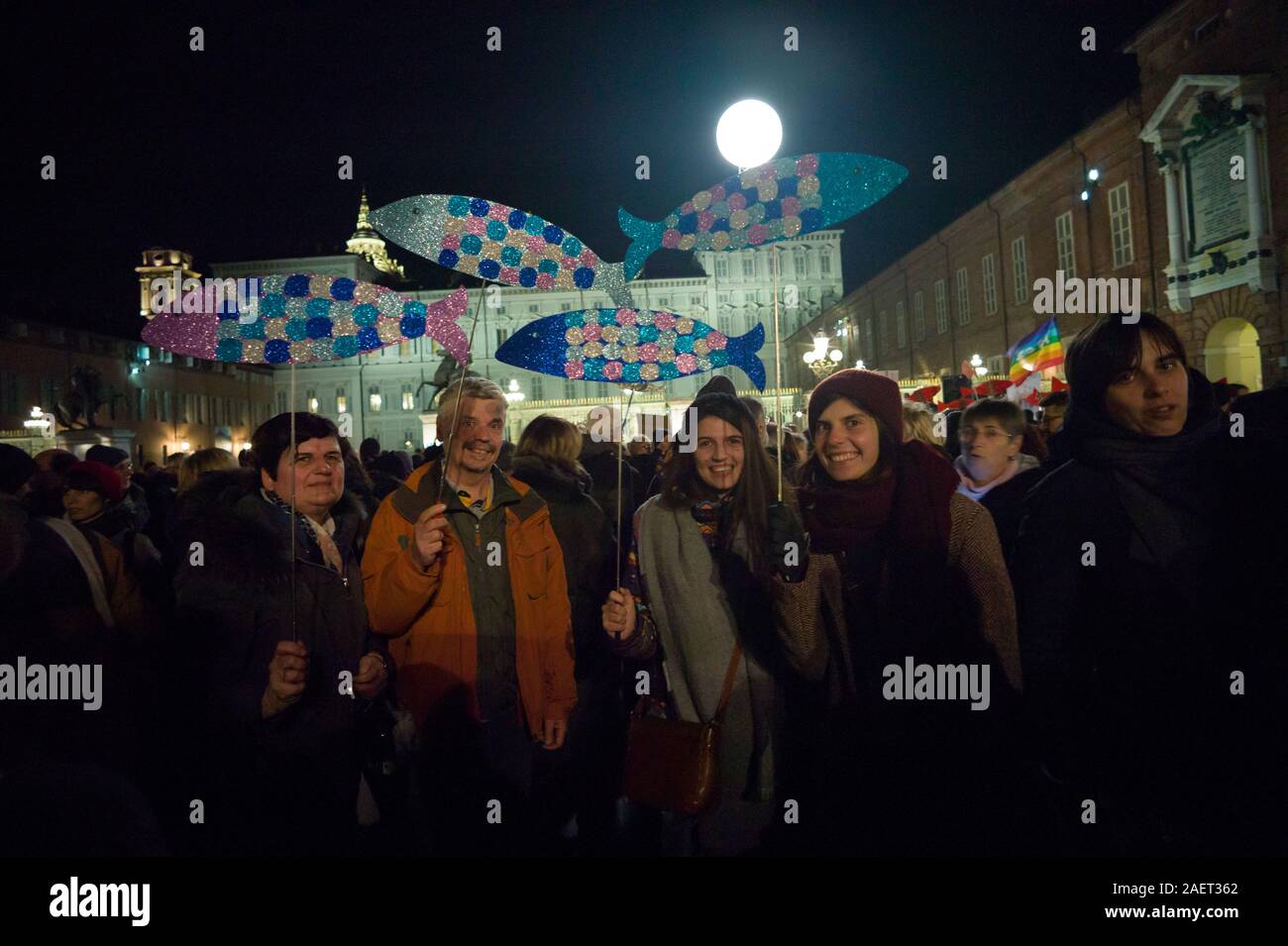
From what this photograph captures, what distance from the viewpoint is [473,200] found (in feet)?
11.8

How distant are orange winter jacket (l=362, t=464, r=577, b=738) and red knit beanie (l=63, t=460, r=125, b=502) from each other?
1.96 metres

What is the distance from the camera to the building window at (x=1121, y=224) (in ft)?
71.0

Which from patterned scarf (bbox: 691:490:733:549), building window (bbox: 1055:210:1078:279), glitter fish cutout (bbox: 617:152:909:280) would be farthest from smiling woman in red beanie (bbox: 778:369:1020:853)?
building window (bbox: 1055:210:1078:279)

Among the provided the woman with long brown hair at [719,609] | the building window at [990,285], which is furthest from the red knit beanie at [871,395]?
the building window at [990,285]

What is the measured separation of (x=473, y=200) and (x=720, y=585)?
1.79 meters

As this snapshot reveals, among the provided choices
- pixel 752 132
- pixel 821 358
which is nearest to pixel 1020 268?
pixel 821 358

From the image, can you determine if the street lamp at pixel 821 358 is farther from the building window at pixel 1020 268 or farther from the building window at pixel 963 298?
the building window at pixel 963 298

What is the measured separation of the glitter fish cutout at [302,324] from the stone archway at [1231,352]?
19520mm

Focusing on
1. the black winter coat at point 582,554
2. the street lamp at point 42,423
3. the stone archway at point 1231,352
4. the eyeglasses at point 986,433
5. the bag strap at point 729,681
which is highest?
the street lamp at point 42,423

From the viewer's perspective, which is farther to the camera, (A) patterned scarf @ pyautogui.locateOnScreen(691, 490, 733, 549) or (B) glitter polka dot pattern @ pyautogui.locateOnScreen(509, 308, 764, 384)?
(B) glitter polka dot pattern @ pyautogui.locateOnScreen(509, 308, 764, 384)

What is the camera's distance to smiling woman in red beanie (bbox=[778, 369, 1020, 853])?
2863mm

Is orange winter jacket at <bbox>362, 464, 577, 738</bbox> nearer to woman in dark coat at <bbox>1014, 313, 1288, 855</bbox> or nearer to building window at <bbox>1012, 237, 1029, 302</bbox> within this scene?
woman in dark coat at <bbox>1014, 313, 1288, 855</bbox>

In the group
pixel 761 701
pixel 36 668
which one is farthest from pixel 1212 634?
pixel 36 668
